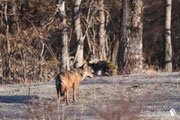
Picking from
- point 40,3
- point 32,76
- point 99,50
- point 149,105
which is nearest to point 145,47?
point 99,50

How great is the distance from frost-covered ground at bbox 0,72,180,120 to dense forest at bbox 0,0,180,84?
415 centimetres

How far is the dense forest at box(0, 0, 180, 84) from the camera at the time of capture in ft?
52.3

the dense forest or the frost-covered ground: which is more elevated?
the dense forest

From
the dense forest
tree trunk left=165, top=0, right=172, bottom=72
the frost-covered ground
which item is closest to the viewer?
the frost-covered ground

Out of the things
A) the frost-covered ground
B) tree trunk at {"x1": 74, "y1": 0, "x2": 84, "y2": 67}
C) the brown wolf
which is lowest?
the frost-covered ground

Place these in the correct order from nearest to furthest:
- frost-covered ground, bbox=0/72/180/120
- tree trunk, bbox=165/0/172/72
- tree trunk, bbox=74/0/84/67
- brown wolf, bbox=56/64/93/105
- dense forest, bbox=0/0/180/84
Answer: frost-covered ground, bbox=0/72/180/120 < brown wolf, bbox=56/64/93/105 < dense forest, bbox=0/0/180/84 < tree trunk, bbox=74/0/84/67 < tree trunk, bbox=165/0/172/72

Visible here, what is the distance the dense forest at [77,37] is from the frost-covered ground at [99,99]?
13.6ft

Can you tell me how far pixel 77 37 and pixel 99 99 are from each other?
1251 cm

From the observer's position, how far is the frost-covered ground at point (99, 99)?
7.27 metres

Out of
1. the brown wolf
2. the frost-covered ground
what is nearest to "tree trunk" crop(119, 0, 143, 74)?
the frost-covered ground

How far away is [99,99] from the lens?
30.5 feet

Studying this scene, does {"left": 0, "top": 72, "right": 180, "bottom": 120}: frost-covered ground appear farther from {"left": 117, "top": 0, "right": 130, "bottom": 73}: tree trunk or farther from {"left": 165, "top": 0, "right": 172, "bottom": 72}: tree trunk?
{"left": 165, "top": 0, "right": 172, "bottom": 72}: tree trunk

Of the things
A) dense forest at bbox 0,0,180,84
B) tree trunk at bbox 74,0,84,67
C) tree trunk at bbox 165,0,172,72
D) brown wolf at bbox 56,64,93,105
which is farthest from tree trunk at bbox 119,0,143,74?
tree trunk at bbox 165,0,172,72

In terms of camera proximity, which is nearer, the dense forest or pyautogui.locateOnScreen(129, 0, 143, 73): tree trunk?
pyautogui.locateOnScreen(129, 0, 143, 73): tree trunk
